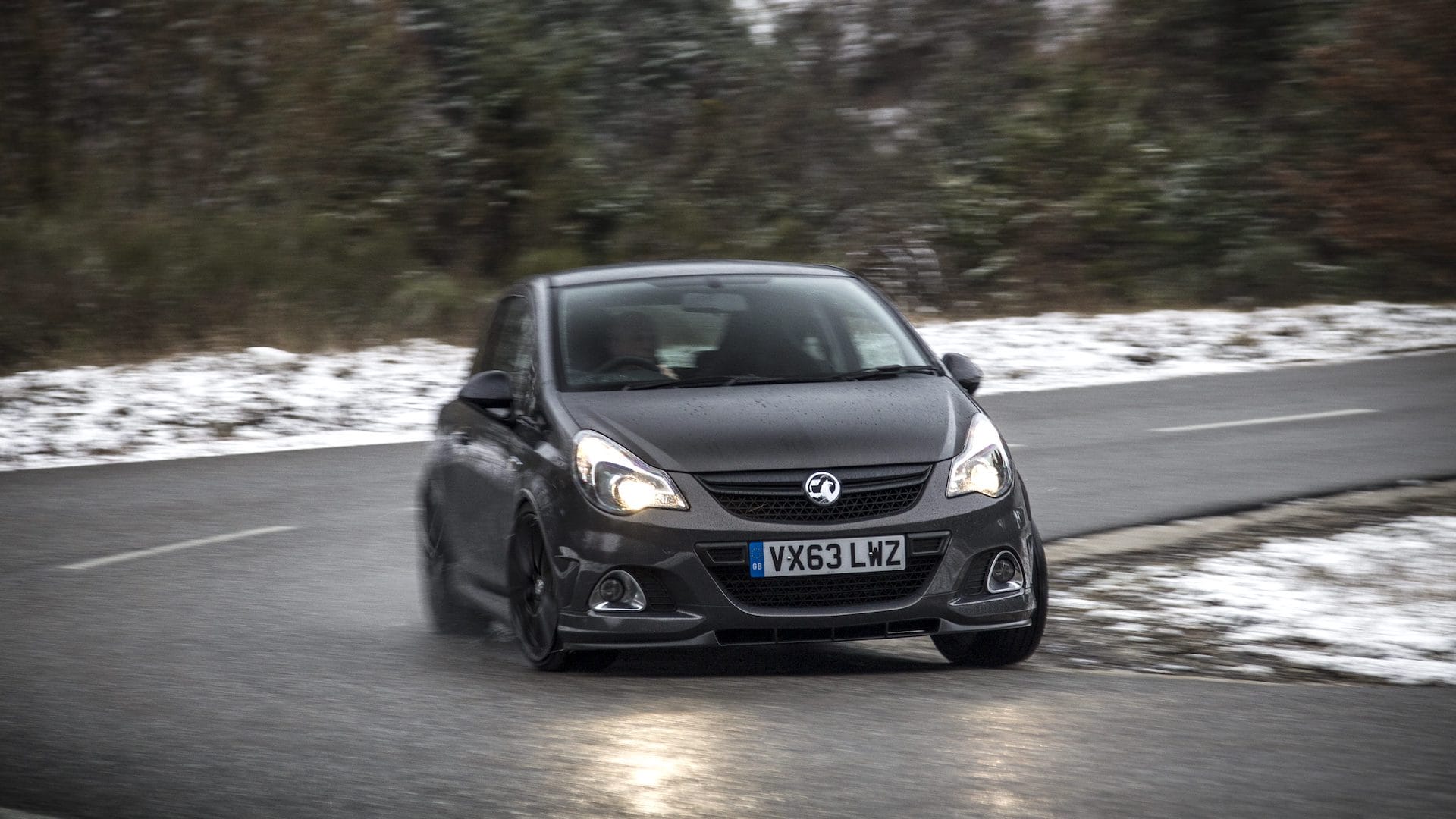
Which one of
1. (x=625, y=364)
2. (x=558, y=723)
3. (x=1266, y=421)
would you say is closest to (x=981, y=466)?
(x=625, y=364)

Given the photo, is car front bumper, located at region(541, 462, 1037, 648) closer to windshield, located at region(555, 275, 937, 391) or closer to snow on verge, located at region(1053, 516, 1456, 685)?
windshield, located at region(555, 275, 937, 391)

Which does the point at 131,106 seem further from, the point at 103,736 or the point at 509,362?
the point at 103,736

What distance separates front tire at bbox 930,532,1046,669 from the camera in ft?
24.4

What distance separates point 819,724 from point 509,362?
278cm

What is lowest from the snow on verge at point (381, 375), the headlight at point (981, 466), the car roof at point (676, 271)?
the snow on verge at point (381, 375)

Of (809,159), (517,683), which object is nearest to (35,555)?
(517,683)

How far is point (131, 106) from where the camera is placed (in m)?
28.5

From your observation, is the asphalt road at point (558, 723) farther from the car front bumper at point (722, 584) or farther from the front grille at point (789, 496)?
the front grille at point (789, 496)

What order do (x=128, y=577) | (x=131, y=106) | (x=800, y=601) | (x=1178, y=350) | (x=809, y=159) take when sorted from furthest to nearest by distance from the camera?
1. (x=809, y=159)
2. (x=131, y=106)
3. (x=1178, y=350)
4. (x=128, y=577)
5. (x=800, y=601)

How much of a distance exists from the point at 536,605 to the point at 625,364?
1.01m

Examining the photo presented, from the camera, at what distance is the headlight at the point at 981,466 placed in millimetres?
7191

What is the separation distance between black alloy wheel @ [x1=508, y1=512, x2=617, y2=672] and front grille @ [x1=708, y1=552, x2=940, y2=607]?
2.16 ft

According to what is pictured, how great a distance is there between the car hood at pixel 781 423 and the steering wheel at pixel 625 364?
0.26 m

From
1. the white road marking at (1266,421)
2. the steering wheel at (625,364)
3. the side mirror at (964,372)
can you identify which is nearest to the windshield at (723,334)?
the steering wheel at (625,364)
